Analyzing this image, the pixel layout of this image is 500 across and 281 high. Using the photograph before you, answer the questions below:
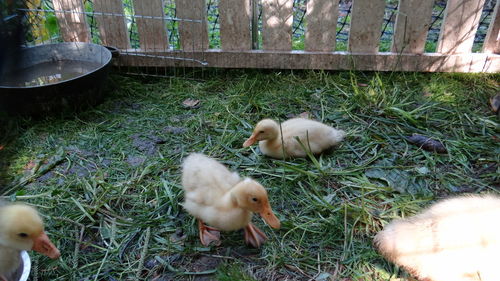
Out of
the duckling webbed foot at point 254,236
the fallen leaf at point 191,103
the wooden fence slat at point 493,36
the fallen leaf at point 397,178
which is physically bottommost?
the duckling webbed foot at point 254,236

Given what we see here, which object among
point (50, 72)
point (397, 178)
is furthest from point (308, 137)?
point (50, 72)

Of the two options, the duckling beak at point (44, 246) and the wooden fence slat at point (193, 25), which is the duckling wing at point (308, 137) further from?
the wooden fence slat at point (193, 25)

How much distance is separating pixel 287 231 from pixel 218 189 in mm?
411

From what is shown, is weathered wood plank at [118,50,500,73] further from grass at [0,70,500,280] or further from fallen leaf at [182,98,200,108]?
fallen leaf at [182,98,200,108]

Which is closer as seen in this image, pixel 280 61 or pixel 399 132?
pixel 399 132

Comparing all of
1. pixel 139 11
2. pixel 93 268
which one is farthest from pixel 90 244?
pixel 139 11

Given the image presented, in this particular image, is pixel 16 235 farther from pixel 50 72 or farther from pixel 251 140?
pixel 50 72

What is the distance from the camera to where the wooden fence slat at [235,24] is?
3.34 metres

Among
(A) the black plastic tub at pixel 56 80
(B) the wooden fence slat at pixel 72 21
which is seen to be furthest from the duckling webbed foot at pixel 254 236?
(B) the wooden fence slat at pixel 72 21

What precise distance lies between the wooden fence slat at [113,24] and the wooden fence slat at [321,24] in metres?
1.71

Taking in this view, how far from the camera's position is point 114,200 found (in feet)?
6.97

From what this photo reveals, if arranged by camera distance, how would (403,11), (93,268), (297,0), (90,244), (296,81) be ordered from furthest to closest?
(297,0), (296,81), (403,11), (90,244), (93,268)

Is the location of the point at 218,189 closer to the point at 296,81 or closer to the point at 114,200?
the point at 114,200

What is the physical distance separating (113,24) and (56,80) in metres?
0.77
